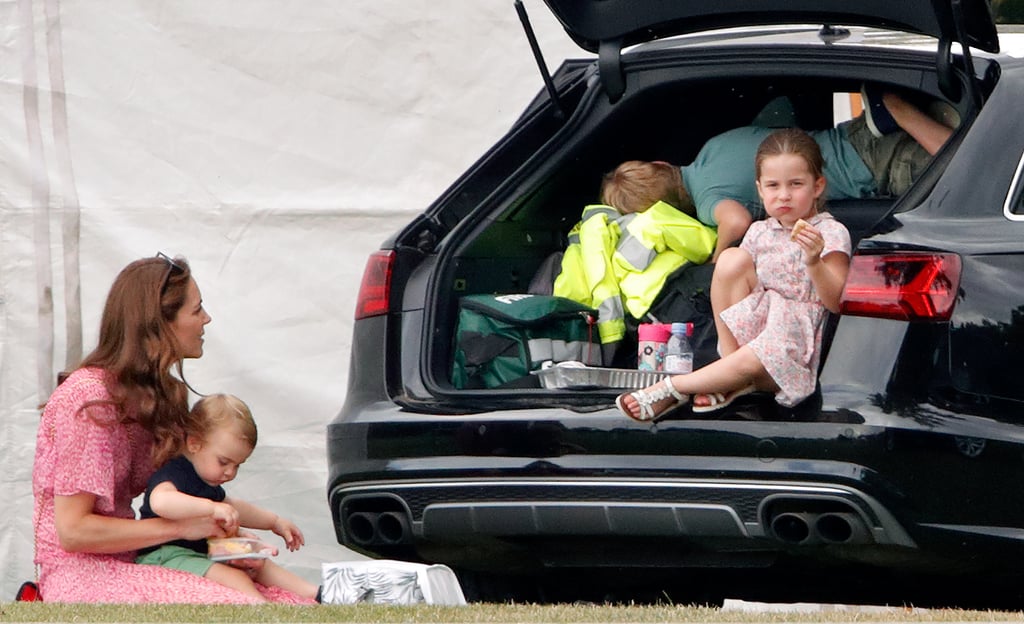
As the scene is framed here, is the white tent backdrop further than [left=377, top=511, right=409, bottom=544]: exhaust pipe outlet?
Yes

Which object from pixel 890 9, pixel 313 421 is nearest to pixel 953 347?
pixel 890 9

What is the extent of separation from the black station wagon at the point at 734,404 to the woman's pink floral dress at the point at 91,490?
0.48 meters

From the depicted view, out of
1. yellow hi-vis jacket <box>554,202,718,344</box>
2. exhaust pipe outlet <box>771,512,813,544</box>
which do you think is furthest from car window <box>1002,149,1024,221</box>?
yellow hi-vis jacket <box>554,202,718,344</box>

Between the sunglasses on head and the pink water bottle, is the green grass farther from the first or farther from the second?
the sunglasses on head

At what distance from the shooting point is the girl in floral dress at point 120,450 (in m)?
4.55

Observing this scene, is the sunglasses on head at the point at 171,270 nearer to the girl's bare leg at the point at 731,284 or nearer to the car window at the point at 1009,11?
the girl's bare leg at the point at 731,284

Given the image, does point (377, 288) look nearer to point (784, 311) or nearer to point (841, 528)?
point (784, 311)

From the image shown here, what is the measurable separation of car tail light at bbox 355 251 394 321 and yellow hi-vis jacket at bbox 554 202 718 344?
19.4 inches

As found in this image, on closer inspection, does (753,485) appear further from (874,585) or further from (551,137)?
(551,137)

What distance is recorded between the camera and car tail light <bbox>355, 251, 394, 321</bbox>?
493 cm

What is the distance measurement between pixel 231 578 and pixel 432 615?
78 cm

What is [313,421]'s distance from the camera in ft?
24.5

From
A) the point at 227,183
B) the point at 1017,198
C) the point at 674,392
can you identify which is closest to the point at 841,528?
the point at 674,392

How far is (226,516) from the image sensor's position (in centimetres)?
464
